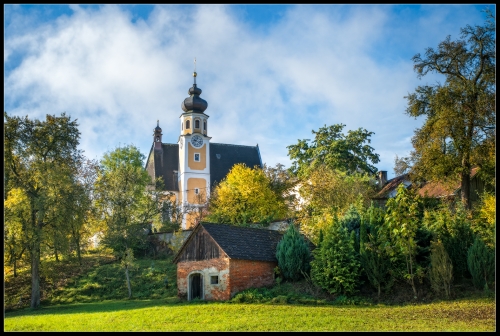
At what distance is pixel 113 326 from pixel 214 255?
8.23 meters

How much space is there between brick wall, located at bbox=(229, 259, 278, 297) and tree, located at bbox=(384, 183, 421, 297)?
6.34m

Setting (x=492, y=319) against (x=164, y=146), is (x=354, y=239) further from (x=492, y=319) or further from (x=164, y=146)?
(x=164, y=146)

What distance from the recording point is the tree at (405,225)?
76.9 feet

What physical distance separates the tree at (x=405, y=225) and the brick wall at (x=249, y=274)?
6337 mm

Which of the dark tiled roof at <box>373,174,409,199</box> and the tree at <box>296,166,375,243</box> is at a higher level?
the dark tiled roof at <box>373,174,409,199</box>

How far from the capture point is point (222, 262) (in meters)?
25.8

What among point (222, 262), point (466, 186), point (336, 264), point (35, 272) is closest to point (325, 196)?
point (466, 186)

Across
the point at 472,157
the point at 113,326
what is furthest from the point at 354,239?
the point at 113,326

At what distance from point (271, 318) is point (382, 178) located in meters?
31.0

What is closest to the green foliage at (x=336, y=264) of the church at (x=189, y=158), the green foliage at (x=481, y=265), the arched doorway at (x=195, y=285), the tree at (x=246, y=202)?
the green foliage at (x=481, y=265)

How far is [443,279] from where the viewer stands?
2278 centimetres

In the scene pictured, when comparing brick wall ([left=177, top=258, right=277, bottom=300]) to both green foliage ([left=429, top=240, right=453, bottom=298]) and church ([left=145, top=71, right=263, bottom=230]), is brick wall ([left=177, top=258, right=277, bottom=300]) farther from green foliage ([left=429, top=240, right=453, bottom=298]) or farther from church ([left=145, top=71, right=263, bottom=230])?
church ([left=145, top=71, right=263, bottom=230])

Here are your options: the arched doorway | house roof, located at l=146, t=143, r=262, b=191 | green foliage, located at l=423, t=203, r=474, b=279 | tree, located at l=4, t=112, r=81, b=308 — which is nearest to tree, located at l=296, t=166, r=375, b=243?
green foliage, located at l=423, t=203, r=474, b=279

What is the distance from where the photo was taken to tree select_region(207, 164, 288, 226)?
4019cm
